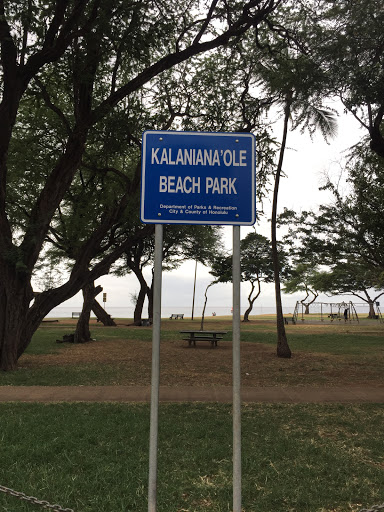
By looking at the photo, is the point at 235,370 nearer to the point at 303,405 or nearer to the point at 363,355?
the point at 303,405

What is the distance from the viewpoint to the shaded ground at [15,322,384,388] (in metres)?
10.1

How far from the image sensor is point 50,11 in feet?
31.7

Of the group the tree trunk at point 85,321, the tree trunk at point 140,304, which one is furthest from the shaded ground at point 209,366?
the tree trunk at point 140,304

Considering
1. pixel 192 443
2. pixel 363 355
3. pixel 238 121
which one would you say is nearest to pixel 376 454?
pixel 192 443

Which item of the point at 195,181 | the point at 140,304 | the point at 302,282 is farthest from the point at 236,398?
the point at 302,282

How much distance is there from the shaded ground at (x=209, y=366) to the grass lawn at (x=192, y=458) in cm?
307

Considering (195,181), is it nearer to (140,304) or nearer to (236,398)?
(236,398)

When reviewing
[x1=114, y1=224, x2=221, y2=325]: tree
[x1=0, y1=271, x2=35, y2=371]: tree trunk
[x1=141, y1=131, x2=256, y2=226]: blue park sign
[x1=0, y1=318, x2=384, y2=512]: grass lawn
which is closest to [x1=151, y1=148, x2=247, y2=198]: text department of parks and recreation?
[x1=141, y1=131, x2=256, y2=226]: blue park sign

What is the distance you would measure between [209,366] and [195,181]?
33.0ft

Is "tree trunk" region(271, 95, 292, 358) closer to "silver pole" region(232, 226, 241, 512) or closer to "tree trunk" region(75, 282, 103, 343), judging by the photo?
"tree trunk" region(75, 282, 103, 343)

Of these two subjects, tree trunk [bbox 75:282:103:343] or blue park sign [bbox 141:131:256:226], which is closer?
blue park sign [bbox 141:131:256:226]

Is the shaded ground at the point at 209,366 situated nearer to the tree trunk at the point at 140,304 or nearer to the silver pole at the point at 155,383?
the silver pole at the point at 155,383

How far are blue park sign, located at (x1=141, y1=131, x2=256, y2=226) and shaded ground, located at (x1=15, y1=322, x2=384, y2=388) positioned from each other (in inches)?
276

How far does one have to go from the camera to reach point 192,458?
15.6ft
